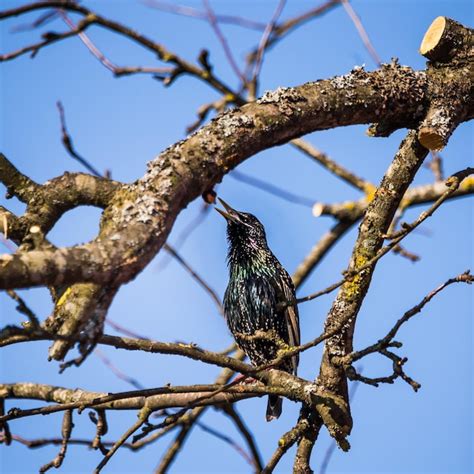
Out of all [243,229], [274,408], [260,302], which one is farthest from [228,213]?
[274,408]

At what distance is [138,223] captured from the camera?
2391mm

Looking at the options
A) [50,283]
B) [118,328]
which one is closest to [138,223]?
[50,283]

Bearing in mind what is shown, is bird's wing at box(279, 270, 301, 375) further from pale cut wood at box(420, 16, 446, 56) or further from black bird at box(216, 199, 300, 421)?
pale cut wood at box(420, 16, 446, 56)

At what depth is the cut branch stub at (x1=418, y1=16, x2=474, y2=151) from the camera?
339cm

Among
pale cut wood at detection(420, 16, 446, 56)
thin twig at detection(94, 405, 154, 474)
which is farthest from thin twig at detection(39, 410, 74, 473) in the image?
pale cut wood at detection(420, 16, 446, 56)

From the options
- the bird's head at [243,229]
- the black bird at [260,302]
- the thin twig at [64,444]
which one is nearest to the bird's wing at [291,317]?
the black bird at [260,302]

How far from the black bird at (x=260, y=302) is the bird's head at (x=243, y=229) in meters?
0.01

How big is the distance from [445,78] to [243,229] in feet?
9.10

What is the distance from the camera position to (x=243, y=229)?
6090 mm

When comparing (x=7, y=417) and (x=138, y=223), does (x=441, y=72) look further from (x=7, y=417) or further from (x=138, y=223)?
(x=7, y=417)

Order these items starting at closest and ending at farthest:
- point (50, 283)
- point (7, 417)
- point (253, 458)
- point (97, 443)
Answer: point (50, 283) < point (7, 417) < point (97, 443) < point (253, 458)

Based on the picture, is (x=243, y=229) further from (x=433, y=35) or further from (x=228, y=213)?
(x=433, y=35)

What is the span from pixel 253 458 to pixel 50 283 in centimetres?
278

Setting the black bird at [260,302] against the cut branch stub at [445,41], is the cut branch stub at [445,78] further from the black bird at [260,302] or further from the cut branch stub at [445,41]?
the black bird at [260,302]
